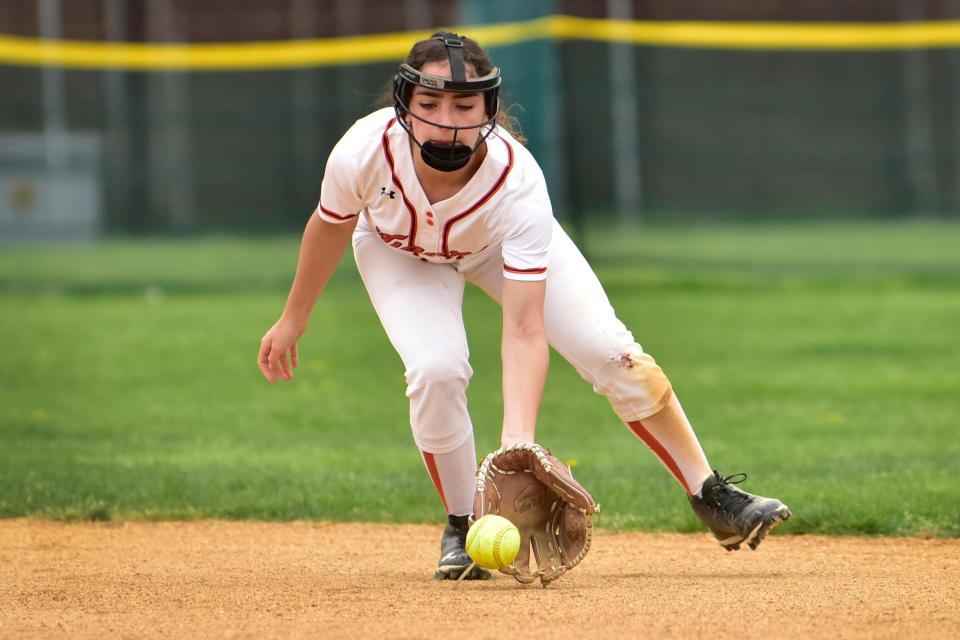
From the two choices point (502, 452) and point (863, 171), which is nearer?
point (502, 452)

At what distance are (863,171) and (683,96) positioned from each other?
8.86 ft

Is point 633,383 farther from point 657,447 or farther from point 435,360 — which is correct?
point 435,360

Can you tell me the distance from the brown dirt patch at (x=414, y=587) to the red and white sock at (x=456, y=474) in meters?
0.29

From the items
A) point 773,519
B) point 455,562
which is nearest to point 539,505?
point 455,562

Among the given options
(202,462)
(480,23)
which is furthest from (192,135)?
(202,462)

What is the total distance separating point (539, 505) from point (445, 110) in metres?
1.27

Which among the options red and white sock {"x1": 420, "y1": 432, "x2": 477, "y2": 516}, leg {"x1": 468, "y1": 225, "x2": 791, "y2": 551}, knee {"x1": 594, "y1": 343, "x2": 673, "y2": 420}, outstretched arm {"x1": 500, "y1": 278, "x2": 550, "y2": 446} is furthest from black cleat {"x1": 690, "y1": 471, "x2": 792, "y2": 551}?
outstretched arm {"x1": 500, "y1": 278, "x2": 550, "y2": 446}

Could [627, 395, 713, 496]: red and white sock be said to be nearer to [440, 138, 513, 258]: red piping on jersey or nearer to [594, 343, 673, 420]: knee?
[594, 343, 673, 420]: knee

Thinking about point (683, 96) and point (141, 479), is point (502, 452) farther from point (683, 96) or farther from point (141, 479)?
point (683, 96)

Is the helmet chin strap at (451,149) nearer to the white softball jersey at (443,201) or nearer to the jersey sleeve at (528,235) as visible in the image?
the white softball jersey at (443,201)

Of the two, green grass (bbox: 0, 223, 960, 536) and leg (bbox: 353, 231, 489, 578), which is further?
green grass (bbox: 0, 223, 960, 536)

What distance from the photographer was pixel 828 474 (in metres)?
6.98

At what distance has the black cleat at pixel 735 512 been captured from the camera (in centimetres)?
474

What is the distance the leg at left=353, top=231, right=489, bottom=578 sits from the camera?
178 inches
